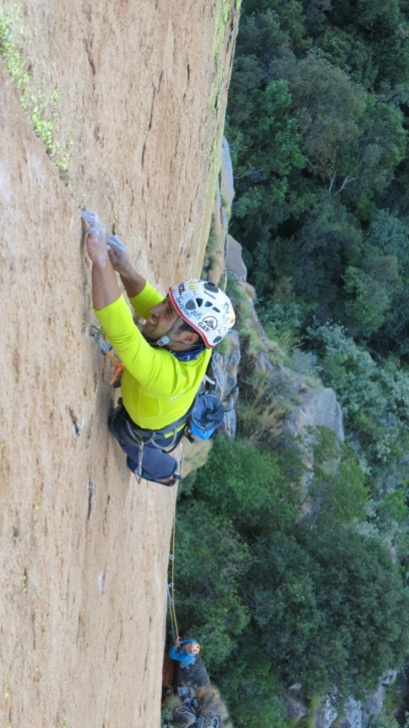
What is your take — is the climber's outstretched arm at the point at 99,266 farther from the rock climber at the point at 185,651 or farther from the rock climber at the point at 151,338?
the rock climber at the point at 185,651

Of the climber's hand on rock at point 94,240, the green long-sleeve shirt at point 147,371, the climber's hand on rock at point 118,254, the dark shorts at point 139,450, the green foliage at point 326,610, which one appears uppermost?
the climber's hand on rock at point 94,240

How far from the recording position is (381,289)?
1803cm

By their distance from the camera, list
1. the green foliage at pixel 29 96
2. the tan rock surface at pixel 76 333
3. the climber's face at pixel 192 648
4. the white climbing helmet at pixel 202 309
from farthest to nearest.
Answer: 1. the climber's face at pixel 192 648
2. the white climbing helmet at pixel 202 309
3. the tan rock surface at pixel 76 333
4. the green foliage at pixel 29 96

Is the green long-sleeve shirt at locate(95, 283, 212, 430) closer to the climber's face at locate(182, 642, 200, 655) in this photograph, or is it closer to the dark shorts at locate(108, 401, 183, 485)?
the dark shorts at locate(108, 401, 183, 485)

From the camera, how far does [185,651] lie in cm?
907

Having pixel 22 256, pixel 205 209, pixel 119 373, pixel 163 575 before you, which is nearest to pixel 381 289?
pixel 205 209

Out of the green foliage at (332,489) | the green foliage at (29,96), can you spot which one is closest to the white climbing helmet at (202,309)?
the green foliage at (29,96)

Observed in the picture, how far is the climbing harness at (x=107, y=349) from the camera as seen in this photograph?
9.28ft

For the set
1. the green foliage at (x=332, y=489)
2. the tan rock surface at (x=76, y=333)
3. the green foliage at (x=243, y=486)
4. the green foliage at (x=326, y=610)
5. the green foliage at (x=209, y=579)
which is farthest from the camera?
the green foliage at (x=332, y=489)

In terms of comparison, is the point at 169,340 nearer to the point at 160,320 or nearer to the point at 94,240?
the point at 160,320

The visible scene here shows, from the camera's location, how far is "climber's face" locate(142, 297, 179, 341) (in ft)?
9.99

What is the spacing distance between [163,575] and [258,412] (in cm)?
710

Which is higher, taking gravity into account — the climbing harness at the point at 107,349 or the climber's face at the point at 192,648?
the climbing harness at the point at 107,349

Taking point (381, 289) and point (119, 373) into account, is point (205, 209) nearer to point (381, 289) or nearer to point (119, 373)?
point (119, 373)
